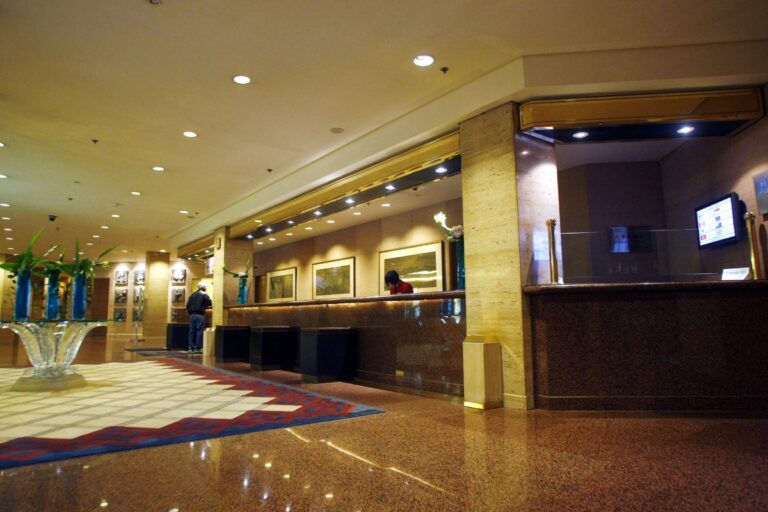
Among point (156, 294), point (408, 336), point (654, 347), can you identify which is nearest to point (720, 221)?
point (654, 347)

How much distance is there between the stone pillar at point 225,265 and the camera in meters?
11.4

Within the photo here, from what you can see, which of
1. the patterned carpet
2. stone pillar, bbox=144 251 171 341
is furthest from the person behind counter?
stone pillar, bbox=144 251 171 341

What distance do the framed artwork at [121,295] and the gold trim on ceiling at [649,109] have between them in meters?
20.3

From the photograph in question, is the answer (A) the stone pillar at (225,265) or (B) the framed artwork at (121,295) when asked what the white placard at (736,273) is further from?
(B) the framed artwork at (121,295)

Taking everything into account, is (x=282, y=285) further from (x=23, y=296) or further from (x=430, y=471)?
(x=430, y=471)

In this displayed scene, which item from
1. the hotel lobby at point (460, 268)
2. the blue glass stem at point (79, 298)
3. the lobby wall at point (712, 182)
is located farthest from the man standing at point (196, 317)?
the lobby wall at point (712, 182)

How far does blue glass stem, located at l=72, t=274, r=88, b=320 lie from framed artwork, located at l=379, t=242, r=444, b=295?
5.91 meters

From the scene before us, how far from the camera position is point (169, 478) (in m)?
2.58

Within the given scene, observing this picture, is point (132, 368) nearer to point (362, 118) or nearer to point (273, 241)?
point (362, 118)

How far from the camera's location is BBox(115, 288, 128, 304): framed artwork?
20844 millimetres

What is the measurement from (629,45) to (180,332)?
11.2m

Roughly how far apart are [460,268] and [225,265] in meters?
7.20

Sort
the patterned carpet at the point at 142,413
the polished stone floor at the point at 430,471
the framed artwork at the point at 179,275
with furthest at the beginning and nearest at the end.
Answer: the framed artwork at the point at 179,275 → the patterned carpet at the point at 142,413 → the polished stone floor at the point at 430,471

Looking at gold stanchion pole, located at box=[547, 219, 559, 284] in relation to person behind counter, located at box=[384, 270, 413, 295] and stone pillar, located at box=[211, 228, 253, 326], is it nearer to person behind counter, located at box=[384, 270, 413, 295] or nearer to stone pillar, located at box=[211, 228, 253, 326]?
person behind counter, located at box=[384, 270, 413, 295]
